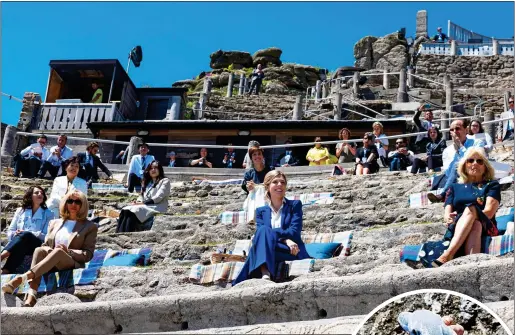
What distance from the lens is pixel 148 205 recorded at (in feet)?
37.0

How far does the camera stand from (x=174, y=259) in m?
8.55

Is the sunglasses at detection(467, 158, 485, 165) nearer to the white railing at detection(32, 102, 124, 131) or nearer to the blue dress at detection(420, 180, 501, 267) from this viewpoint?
the blue dress at detection(420, 180, 501, 267)

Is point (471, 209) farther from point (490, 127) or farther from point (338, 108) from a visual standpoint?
point (338, 108)

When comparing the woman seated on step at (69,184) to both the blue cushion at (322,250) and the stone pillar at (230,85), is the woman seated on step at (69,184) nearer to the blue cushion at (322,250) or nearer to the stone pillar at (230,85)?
the blue cushion at (322,250)

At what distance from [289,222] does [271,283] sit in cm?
181

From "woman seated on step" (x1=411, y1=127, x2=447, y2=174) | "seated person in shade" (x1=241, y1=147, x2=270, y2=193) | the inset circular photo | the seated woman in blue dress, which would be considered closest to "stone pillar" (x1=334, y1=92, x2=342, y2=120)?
"woman seated on step" (x1=411, y1=127, x2=447, y2=174)

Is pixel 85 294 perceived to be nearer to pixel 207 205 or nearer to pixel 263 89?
pixel 207 205

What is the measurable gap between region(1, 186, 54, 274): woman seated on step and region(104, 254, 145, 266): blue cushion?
38.9 inches

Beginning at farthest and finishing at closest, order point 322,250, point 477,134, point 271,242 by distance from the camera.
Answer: point 477,134 → point 322,250 → point 271,242

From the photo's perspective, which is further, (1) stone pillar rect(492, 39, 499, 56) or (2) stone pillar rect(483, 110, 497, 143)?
(1) stone pillar rect(492, 39, 499, 56)

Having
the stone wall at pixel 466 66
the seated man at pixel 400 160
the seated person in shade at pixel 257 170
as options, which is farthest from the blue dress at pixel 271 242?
the stone wall at pixel 466 66

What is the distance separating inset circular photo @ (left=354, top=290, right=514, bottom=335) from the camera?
406 cm

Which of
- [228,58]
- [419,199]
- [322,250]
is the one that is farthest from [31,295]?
[228,58]

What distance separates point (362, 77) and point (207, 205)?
82.7 ft
